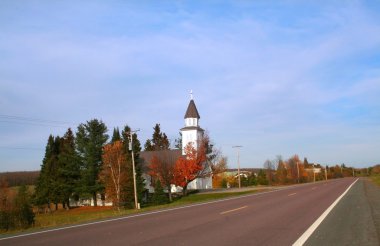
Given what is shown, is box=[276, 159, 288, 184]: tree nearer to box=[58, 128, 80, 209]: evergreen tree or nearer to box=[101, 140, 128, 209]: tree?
box=[58, 128, 80, 209]: evergreen tree

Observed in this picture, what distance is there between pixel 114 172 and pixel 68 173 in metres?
15.7

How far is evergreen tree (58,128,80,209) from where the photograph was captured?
68562mm

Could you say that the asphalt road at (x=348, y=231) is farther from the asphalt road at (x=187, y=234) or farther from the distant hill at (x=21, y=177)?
the distant hill at (x=21, y=177)

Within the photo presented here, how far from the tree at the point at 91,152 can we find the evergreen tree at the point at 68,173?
4.14 feet

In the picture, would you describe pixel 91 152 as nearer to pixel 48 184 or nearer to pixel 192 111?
pixel 48 184

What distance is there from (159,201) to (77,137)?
24.3 metres

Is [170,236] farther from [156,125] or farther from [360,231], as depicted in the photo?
[156,125]

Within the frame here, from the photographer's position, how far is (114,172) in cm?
5644

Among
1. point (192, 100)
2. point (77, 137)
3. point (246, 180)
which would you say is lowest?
point (246, 180)

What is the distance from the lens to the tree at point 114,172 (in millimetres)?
54344

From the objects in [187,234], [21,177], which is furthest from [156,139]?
[187,234]

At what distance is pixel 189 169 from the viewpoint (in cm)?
6112

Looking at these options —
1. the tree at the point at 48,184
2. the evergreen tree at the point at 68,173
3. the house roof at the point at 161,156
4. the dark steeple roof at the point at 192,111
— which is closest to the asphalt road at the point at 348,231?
the house roof at the point at 161,156

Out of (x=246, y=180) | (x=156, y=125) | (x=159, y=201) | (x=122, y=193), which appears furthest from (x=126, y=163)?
(x=246, y=180)
